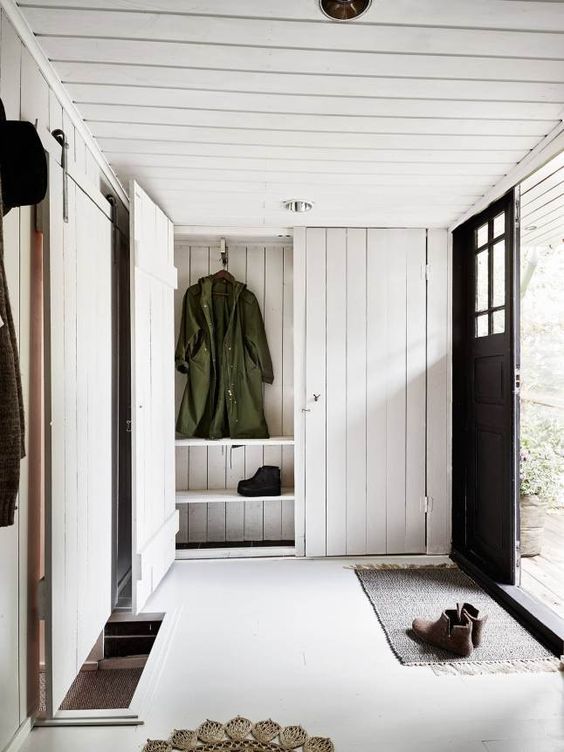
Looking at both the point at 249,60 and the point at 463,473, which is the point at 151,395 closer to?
the point at 249,60

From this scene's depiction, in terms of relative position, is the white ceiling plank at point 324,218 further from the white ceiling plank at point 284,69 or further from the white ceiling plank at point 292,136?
the white ceiling plank at point 284,69

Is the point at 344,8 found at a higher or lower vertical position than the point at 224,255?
higher

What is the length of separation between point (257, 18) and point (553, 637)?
2412 mm

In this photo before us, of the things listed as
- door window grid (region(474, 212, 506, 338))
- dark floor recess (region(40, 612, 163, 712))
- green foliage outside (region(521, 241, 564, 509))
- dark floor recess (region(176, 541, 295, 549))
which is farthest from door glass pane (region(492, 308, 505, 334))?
dark floor recess (region(40, 612, 163, 712))

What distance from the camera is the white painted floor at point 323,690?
1.56 meters

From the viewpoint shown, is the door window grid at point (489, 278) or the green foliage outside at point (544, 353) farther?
the green foliage outside at point (544, 353)

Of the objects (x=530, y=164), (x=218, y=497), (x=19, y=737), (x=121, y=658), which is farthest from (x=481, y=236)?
(x=19, y=737)

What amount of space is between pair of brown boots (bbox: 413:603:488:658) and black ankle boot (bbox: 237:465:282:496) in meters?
1.22

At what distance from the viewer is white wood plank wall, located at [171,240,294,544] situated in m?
3.46

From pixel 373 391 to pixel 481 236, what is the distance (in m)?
1.08

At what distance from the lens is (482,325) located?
2.90m

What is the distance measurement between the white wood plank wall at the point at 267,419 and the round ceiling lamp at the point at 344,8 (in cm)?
217

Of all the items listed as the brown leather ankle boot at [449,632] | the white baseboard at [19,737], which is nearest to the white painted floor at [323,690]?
the white baseboard at [19,737]

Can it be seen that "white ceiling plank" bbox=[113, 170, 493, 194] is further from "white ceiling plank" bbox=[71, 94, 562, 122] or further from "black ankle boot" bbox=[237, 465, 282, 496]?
"black ankle boot" bbox=[237, 465, 282, 496]
